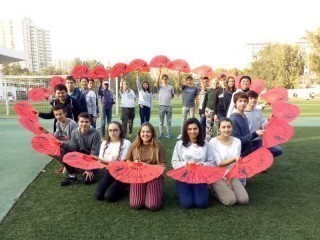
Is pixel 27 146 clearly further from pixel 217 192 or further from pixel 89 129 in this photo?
pixel 217 192

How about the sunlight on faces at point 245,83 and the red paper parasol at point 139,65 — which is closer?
the sunlight on faces at point 245,83

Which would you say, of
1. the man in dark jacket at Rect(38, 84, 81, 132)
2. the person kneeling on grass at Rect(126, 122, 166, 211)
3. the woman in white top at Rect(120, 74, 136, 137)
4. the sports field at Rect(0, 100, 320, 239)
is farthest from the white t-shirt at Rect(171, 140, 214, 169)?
the woman in white top at Rect(120, 74, 136, 137)

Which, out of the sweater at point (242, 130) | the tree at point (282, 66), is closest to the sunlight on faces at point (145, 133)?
the sweater at point (242, 130)

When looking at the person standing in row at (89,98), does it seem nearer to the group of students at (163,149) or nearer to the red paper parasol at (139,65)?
the red paper parasol at (139,65)

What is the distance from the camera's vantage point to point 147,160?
14.5 ft

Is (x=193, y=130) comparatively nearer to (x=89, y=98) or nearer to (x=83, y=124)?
(x=83, y=124)

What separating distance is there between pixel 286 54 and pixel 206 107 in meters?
47.2

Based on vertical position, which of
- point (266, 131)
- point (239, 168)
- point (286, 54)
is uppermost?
point (286, 54)

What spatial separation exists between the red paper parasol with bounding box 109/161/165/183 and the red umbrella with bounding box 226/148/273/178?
37.6 inches

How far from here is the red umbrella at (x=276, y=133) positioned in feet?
14.9

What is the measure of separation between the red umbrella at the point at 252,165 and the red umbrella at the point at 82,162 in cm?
173

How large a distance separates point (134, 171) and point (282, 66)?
5156 centimetres

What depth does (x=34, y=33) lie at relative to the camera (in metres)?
110

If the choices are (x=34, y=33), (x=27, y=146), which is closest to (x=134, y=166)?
(x=27, y=146)
